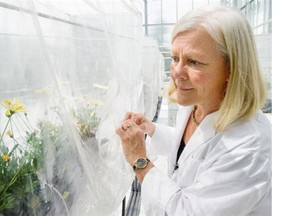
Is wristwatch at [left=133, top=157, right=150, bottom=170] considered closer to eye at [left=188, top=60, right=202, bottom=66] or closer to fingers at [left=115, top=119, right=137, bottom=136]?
fingers at [left=115, top=119, right=137, bottom=136]

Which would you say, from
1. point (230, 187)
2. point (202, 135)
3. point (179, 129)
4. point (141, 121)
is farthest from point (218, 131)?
point (141, 121)

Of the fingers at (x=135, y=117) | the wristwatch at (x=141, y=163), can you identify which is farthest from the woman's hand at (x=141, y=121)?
the wristwatch at (x=141, y=163)

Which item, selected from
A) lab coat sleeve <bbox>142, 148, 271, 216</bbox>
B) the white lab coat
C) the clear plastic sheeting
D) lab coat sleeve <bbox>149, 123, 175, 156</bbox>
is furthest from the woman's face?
lab coat sleeve <bbox>149, 123, 175, 156</bbox>

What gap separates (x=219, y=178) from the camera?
800mm

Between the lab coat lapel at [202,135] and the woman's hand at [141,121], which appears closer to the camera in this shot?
the lab coat lapel at [202,135]

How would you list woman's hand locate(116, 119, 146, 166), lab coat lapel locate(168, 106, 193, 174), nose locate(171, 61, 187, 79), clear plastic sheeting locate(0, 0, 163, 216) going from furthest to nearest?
lab coat lapel locate(168, 106, 193, 174)
woman's hand locate(116, 119, 146, 166)
nose locate(171, 61, 187, 79)
clear plastic sheeting locate(0, 0, 163, 216)

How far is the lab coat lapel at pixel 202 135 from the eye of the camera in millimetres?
949

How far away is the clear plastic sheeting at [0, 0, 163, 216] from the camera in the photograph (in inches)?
25.0

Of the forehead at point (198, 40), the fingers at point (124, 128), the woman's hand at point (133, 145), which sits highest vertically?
the forehead at point (198, 40)

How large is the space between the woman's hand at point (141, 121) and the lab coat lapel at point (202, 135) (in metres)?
0.29

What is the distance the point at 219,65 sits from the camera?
2.91ft

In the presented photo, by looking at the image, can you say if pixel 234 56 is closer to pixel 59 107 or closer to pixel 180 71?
pixel 180 71

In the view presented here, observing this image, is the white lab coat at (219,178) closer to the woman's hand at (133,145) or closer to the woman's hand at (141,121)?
the woman's hand at (133,145)

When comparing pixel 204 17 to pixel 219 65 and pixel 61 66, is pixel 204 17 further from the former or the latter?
pixel 61 66
